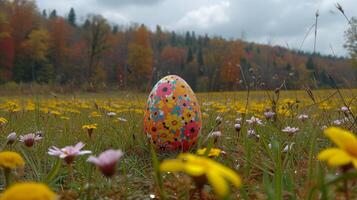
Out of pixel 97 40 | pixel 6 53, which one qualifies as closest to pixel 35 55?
pixel 6 53

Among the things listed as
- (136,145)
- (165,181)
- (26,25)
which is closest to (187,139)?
(136,145)

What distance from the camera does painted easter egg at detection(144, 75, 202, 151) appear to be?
2.80 metres

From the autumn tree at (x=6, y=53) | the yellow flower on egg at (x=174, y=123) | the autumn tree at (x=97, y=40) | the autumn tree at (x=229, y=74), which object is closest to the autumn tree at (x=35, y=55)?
the autumn tree at (x=6, y=53)

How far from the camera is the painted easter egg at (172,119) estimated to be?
2.80 metres

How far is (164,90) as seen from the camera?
294 centimetres

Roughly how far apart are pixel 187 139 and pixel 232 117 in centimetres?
167

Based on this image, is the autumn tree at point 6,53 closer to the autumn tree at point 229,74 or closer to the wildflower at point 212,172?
the autumn tree at point 229,74

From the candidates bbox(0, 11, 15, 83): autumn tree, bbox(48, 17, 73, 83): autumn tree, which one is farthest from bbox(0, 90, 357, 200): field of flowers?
bbox(48, 17, 73, 83): autumn tree

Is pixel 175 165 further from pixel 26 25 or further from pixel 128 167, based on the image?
pixel 26 25

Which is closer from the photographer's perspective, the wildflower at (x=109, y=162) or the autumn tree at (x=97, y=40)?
the wildflower at (x=109, y=162)

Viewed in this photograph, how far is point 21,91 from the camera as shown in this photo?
11.8m

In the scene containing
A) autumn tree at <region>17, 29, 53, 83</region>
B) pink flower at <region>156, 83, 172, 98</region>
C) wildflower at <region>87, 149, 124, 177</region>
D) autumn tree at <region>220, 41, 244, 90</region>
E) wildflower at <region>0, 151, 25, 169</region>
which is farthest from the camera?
autumn tree at <region>17, 29, 53, 83</region>

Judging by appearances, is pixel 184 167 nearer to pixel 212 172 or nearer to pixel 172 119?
pixel 212 172

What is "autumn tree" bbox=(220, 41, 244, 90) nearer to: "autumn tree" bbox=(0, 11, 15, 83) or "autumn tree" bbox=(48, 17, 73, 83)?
"autumn tree" bbox=(0, 11, 15, 83)
